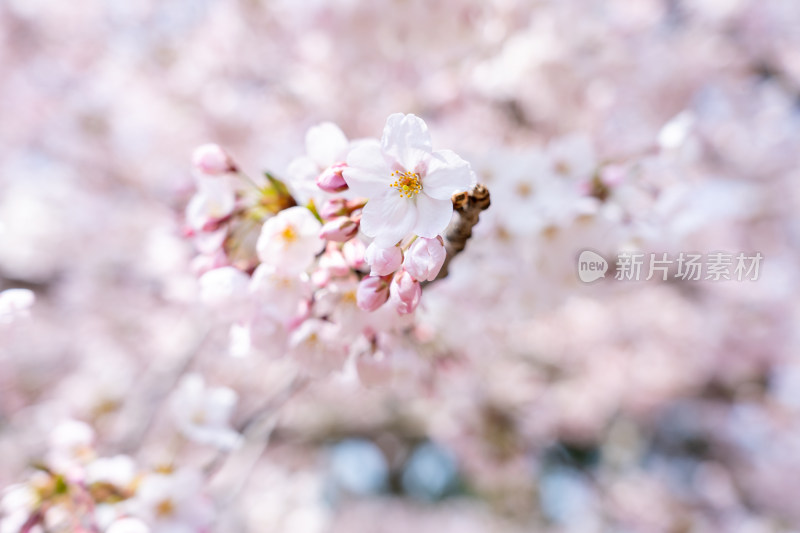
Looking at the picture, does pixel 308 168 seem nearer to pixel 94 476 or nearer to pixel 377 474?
pixel 94 476

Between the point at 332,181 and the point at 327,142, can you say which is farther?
the point at 327,142

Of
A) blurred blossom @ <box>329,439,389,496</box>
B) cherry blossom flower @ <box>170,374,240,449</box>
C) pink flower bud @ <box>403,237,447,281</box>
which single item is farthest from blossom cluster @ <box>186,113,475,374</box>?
blurred blossom @ <box>329,439,389,496</box>

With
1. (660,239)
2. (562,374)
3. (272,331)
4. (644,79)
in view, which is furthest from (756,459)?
(272,331)

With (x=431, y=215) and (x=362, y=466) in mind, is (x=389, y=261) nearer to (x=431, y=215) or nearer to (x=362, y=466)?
(x=431, y=215)

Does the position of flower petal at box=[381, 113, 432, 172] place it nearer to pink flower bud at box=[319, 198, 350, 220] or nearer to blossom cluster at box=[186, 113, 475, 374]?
blossom cluster at box=[186, 113, 475, 374]

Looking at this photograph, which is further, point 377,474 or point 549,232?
point 377,474

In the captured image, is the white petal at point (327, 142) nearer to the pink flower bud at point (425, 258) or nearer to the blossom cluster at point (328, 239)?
the blossom cluster at point (328, 239)

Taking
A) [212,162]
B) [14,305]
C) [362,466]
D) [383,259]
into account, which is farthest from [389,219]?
[362,466]
